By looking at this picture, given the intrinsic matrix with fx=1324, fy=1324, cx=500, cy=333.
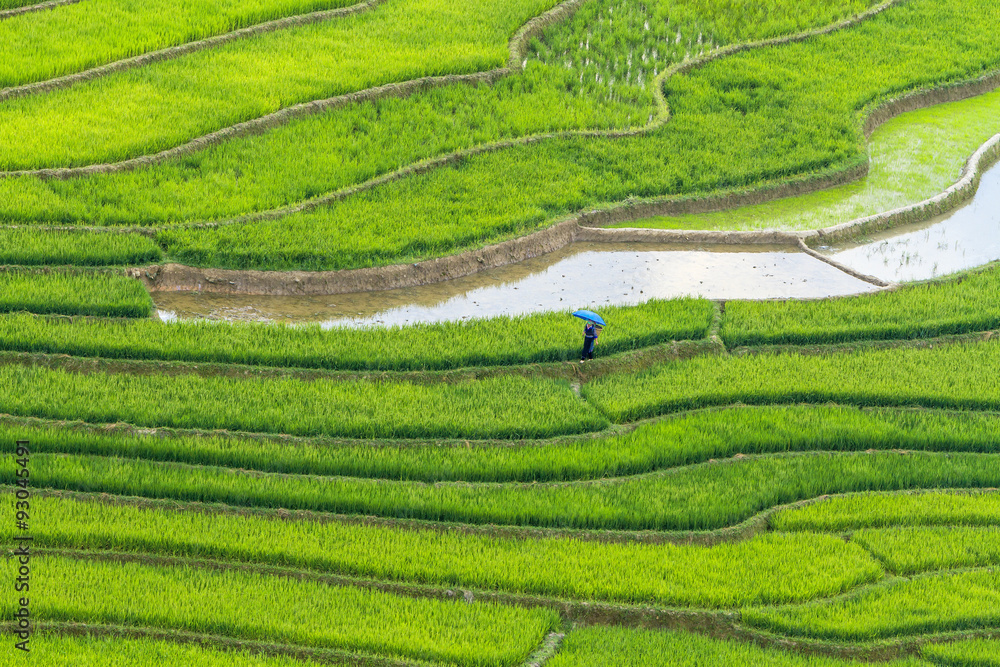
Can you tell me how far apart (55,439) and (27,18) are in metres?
9.37

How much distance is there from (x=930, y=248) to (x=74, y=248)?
33.4 feet

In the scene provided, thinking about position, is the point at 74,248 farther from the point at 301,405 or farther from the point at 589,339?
the point at 589,339

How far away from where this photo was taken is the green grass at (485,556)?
9.46 metres

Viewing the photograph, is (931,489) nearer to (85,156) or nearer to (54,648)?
(54,648)

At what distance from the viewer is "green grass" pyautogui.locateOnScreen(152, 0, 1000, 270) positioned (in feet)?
46.5

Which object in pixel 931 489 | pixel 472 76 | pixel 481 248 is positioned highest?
pixel 472 76

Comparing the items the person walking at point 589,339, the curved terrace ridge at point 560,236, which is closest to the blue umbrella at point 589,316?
the person walking at point 589,339

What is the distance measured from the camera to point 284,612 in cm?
883

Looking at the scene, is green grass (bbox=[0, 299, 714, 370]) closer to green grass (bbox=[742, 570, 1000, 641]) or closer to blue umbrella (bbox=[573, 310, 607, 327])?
blue umbrella (bbox=[573, 310, 607, 327])

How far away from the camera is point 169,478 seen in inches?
405

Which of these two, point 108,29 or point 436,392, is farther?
point 108,29

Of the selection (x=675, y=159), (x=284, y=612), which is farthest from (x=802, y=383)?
(x=284, y=612)

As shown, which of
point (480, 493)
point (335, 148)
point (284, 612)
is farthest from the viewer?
point (335, 148)

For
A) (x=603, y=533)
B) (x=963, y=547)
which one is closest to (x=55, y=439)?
(x=603, y=533)
